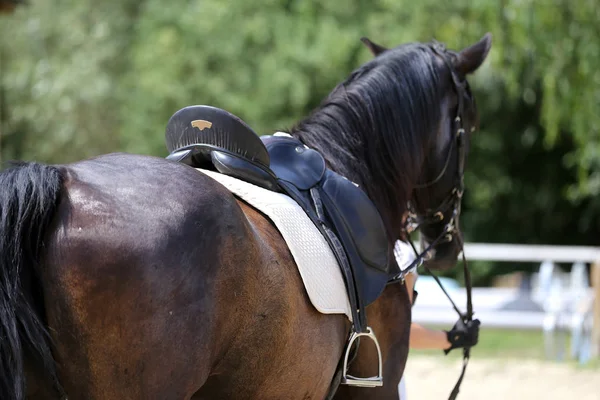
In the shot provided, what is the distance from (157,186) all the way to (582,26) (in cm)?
761

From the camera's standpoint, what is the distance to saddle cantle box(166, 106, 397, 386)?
2.67 meters

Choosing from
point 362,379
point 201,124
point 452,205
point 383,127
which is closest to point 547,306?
point 452,205

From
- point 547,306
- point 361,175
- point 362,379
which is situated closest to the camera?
point 362,379

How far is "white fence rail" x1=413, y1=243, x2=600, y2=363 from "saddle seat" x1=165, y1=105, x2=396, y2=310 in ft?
22.7

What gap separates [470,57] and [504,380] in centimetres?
484

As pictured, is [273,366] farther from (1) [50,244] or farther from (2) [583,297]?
(2) [583,297]

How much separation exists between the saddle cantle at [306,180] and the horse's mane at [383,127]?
0.26 m

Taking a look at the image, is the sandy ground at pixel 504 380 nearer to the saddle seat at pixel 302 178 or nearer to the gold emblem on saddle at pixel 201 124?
the saddle seat at pixel 302 178

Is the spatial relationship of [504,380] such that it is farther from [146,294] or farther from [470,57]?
[146,294]

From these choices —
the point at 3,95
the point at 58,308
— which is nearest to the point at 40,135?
the point at 3,95

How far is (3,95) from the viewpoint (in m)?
24.0

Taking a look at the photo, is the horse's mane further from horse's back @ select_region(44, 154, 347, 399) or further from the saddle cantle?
horse's back @ select_region(44, 154, 347, 399)

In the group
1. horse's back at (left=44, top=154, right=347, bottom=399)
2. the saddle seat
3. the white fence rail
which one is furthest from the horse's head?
the white fence rail

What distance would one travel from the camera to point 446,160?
12.0 ft
